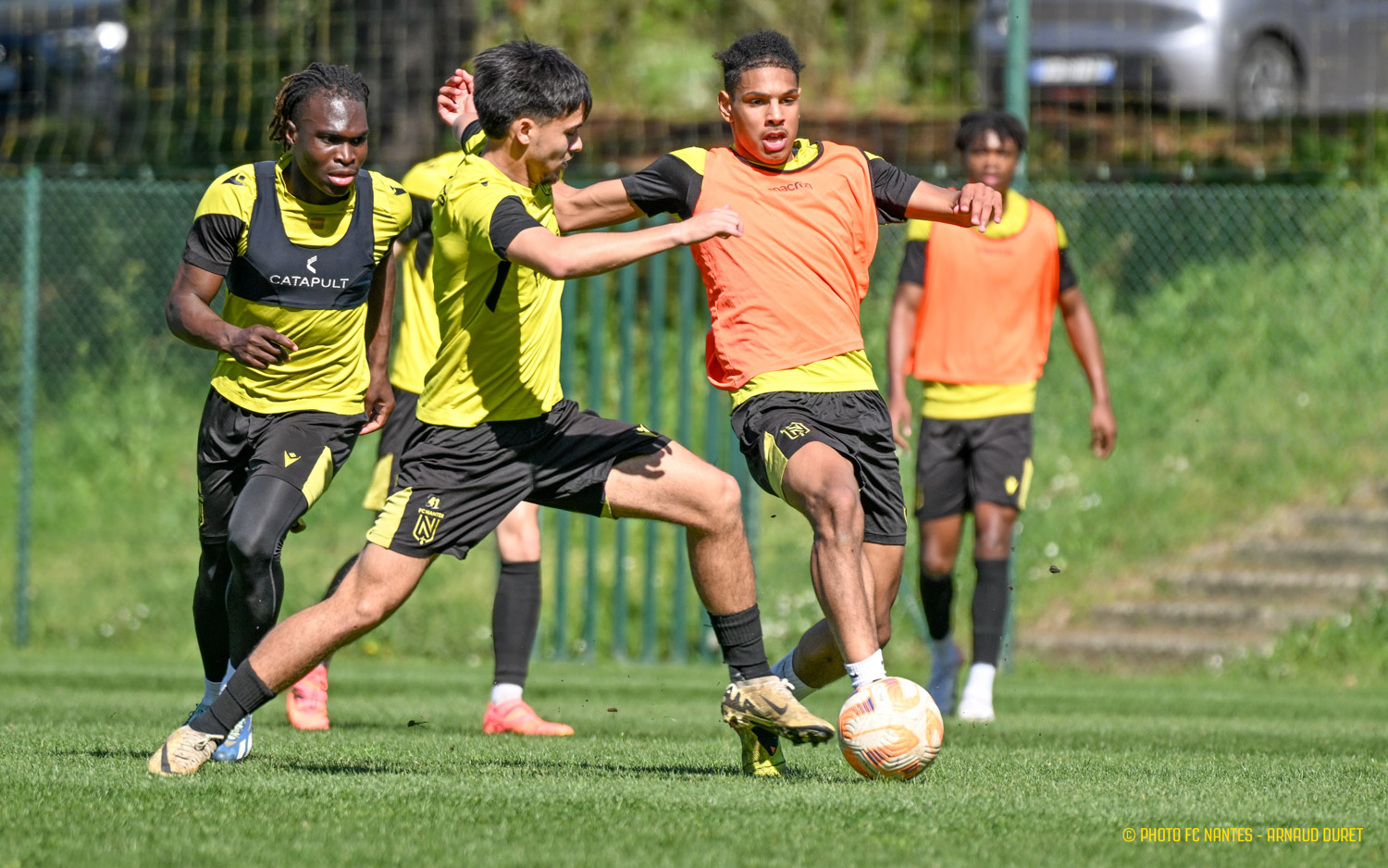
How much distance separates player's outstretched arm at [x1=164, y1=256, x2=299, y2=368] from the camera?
544 cm

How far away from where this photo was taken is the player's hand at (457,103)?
595 cm

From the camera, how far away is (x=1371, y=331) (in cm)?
1246

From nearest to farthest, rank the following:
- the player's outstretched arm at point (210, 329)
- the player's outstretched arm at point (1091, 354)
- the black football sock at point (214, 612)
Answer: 1. the player's outstretched arm at point (210, 329)
2. the black football sock at point (214, 612)
3. the player's outstretched arm at point (1091, 354)

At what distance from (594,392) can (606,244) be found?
21.4 ft

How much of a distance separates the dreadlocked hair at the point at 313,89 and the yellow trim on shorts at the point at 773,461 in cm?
189

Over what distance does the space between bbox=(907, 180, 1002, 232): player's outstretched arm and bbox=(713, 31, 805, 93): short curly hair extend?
0.57m

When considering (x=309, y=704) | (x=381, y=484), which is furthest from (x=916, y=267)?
(x=309, y=704)

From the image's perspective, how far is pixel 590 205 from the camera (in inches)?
225

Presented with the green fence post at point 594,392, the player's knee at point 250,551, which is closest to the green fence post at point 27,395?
the green fence post at point 594,392

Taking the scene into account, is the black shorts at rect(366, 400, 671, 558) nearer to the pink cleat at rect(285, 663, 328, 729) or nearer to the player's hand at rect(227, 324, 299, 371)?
the player's hand at rect(227, 324, 299, 371)

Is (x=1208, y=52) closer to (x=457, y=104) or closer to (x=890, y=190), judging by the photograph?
(x=890, y=190)

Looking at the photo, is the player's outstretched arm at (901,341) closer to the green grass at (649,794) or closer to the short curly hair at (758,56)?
the green grass at (649,794)

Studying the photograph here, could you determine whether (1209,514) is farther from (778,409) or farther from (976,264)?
(778,409)

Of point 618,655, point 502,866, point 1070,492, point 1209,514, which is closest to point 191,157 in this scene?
point 618,655
